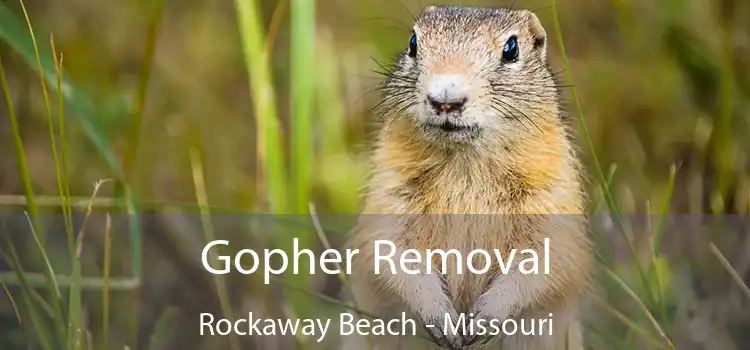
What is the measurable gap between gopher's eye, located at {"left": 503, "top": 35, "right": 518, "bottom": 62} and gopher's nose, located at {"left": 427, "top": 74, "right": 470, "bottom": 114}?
0.14 meters

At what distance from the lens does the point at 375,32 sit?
1914 millimetres

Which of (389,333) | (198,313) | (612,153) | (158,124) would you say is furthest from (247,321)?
(612,153)

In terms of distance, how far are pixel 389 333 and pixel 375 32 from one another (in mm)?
640

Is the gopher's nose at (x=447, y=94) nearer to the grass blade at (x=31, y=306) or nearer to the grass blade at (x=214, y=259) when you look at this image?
the grass blade at (x=214, y=259)

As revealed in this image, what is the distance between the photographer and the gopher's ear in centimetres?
156

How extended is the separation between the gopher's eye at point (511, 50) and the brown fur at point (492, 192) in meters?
0.01

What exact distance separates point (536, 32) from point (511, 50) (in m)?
0.08

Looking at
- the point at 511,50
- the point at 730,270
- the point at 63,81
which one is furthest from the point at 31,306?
the point at 730,270

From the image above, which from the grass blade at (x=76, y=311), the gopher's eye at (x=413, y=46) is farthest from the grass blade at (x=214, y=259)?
the gopher's eye at (x=413, y=46)

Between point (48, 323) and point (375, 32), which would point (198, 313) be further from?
point (375, 32)

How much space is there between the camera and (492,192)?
5.07 ft

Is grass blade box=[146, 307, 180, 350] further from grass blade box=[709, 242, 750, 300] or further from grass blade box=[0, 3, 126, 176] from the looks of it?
grass blade box=[709, 242, 750, 300]

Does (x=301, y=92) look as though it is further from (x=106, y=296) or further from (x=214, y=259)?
(x=106, y=296)

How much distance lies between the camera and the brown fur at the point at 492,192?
1.52 meters
